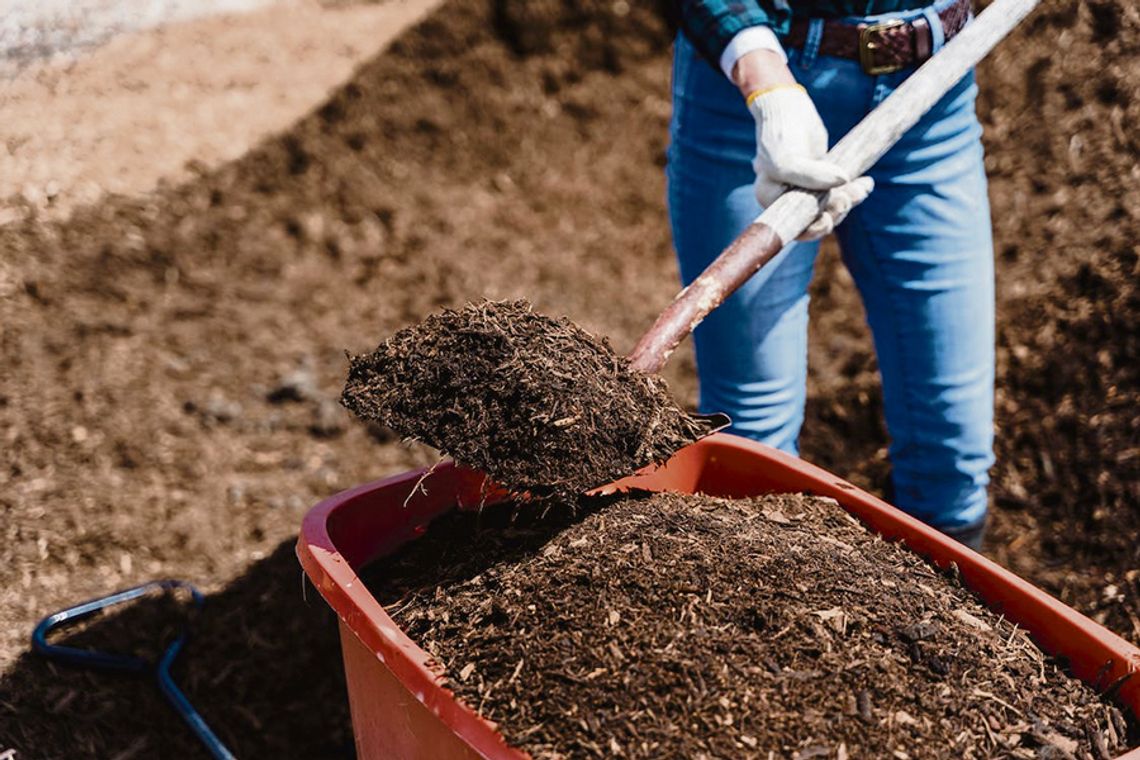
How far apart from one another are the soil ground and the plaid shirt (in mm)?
1390

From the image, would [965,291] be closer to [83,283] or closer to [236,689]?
[236,689]

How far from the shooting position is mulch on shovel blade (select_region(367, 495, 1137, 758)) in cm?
137

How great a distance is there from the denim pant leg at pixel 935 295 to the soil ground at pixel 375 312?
1.90ft

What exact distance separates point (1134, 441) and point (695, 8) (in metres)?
1.67

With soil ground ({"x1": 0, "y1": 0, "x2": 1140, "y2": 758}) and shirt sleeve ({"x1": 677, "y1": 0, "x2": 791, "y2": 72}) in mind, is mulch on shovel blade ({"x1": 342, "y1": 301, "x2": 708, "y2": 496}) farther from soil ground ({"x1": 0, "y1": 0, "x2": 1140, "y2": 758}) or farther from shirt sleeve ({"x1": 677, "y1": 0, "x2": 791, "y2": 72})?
soil ground ({"x1": 0, "y1": 0, "x2": 1140, "y2": 758})

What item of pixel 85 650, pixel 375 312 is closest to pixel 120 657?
pixel 85 650

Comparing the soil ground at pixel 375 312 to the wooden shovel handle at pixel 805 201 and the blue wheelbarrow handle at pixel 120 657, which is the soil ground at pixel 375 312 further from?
the wooden shovel handle at pixel 805 201

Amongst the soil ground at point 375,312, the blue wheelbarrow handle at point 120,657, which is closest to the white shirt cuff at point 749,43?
the soil ground at point 375,312

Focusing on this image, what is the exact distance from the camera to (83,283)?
11.6ft

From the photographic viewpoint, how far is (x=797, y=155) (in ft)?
6.09

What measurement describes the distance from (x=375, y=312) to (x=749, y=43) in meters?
2.15

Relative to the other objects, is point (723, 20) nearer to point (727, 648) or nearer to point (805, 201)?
point (805, 201)

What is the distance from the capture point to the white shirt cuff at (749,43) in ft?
6.31

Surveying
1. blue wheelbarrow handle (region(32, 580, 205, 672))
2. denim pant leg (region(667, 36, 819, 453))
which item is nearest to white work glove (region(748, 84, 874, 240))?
denim pant leg (region(667, 36, 819, 453))
